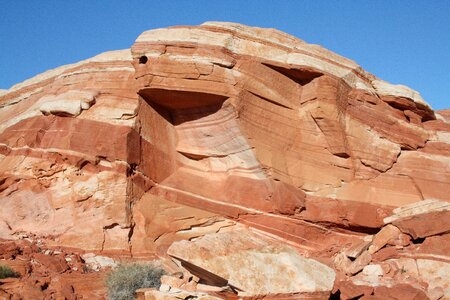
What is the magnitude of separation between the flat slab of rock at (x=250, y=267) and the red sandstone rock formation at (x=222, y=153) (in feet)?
13.0

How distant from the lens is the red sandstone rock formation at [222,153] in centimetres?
1742

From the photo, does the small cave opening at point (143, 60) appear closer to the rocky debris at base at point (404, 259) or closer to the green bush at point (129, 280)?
the green bush at point (129, 280)

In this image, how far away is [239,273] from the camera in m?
11.9

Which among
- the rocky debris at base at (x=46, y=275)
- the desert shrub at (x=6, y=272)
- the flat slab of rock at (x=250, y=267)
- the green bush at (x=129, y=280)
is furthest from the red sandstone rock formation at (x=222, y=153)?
the flat slab of rock at (x=250, y=267)

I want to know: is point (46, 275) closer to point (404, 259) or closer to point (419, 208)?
point (404, 259)

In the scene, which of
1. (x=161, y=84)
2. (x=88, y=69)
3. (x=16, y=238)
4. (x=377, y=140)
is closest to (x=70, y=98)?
(x=88, y=69)

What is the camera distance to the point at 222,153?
19.6m

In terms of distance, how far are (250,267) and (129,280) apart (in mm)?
3806

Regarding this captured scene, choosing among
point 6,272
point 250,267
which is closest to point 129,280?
point 6,272

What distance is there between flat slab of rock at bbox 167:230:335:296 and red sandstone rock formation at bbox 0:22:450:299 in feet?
13.0

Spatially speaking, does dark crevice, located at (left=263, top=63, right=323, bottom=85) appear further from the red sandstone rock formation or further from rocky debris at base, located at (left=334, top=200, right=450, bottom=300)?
rocky debris at base, located at (left=334, top=200, right=450, bottom=300)

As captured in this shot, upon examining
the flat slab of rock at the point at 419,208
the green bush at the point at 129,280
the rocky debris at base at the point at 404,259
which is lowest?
the green bush at the point at 129,280

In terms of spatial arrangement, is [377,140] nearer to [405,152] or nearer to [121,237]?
[405,152]

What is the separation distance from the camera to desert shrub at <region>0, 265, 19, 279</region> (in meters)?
13.6
